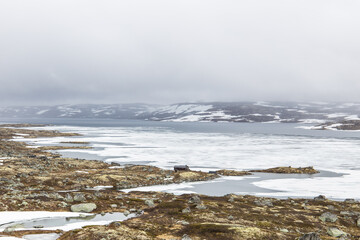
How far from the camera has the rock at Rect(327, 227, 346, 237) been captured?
84.0 feet

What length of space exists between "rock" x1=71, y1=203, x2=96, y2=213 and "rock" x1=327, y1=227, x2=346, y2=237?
71.7ft

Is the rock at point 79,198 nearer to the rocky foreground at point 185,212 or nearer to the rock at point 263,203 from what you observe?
the rocky foreground at point 185,212

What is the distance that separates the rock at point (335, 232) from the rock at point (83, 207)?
21.8m

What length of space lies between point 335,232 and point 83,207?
2305 centimetres

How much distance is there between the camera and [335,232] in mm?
25859

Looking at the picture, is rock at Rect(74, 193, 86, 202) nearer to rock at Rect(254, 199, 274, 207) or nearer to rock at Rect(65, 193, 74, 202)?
rock at Rect(65, 193, 74, 202)

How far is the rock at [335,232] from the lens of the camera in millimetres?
25594

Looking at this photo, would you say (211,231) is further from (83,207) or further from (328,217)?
(328,217)

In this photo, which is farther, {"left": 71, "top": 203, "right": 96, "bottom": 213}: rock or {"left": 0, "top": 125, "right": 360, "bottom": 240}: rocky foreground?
{"left": 71, "top": 203, "right": 96, "bottom": 213}: rock

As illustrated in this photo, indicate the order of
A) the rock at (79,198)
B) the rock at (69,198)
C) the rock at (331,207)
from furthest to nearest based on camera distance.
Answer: the rock at (331,207) < the rock at (79,198) < the rock at (69,198)

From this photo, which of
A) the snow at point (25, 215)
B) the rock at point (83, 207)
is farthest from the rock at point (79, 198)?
the snow at point (25, 215)

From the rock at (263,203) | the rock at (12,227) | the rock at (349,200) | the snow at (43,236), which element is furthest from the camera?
the rock at (349,200)

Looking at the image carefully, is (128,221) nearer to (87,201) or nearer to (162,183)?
(87,201)

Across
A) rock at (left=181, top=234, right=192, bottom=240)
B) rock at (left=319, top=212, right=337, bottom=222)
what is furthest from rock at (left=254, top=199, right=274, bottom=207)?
rock at (left=181, top=234, right=192, bottom=240)
